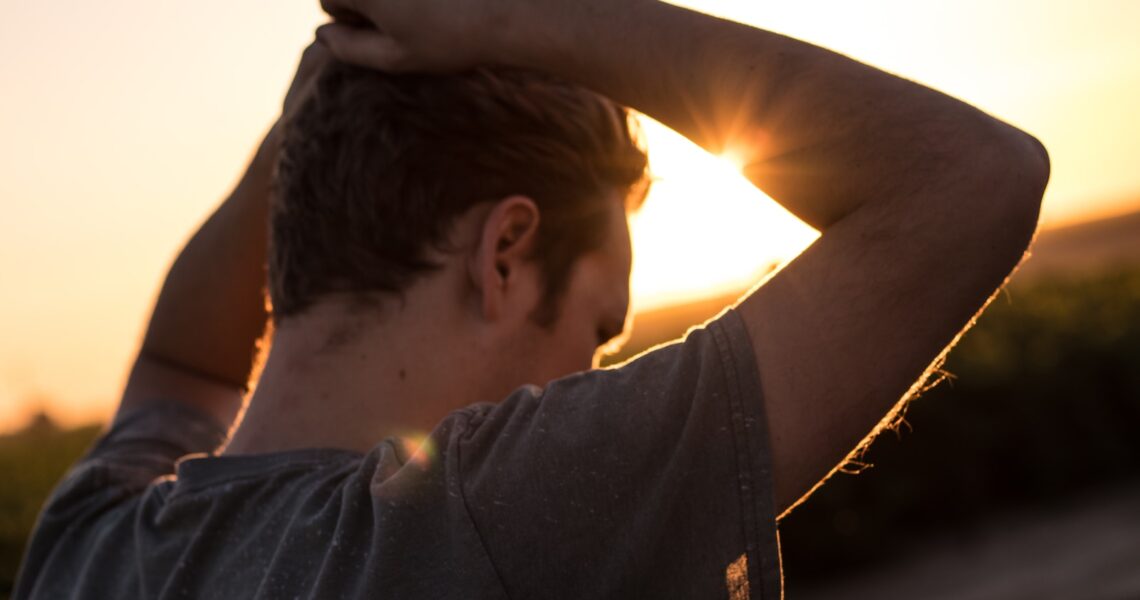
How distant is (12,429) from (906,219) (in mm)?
14386

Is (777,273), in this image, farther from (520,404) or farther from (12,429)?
(12,429)

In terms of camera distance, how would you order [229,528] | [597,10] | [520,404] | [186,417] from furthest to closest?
[186,417]
[229,528]
[597,10]
[520,404]

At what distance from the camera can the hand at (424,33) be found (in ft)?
5.97

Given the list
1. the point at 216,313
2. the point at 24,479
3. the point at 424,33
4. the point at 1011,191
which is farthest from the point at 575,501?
the point at 24,479

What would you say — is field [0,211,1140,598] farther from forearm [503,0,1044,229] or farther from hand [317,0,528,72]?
forearm [503,0,1044,229]

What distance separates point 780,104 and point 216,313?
1.57 meters

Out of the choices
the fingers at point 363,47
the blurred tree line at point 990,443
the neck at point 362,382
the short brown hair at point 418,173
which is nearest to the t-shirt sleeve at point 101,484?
the neck at point 362,382

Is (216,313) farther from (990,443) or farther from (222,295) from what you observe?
(990,443)

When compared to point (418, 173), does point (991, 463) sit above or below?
below

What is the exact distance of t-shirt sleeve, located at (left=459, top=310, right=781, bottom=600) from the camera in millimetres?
1516

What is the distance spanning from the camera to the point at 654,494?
1516 mm

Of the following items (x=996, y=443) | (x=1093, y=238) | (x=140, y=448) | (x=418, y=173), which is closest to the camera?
(x=418, y=173)

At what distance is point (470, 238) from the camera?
2.01 metres

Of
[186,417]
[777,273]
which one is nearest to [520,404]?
[777,273]
